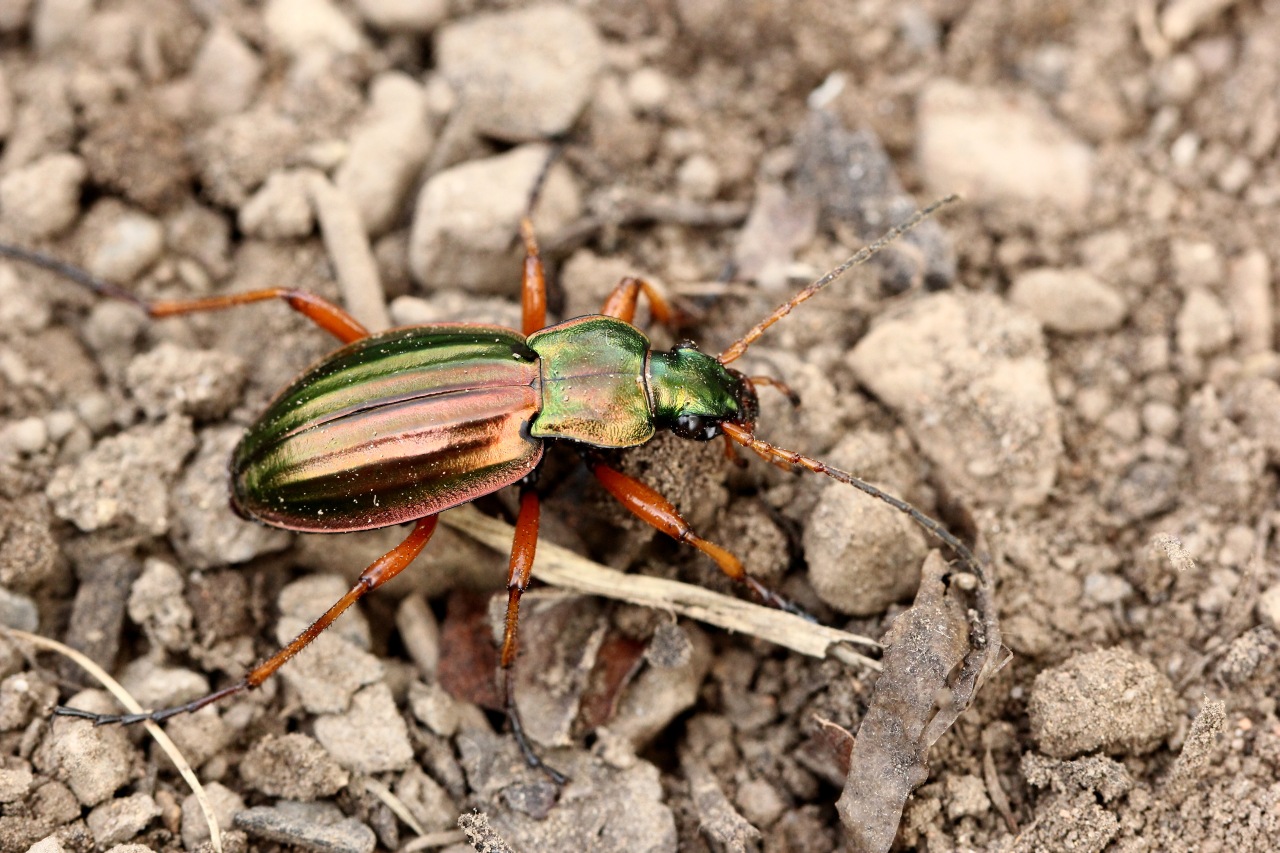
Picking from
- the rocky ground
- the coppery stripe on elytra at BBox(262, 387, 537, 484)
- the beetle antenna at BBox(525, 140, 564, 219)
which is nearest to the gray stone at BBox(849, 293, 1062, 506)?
the rocky ground

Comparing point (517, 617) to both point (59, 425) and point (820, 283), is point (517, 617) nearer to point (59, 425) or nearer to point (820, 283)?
point (820, 283)

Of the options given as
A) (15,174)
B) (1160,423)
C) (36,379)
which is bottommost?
(1160,423)

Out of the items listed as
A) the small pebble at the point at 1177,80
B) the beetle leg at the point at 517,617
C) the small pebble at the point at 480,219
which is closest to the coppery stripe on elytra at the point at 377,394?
the beetle leg at the point at 517,617

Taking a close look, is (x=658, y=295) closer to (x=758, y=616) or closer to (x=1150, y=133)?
(x=758, y=616)

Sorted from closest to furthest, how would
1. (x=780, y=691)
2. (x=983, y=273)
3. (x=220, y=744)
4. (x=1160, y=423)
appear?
1. (x=220, y=744)
2. (x=780, y=691)
3. (x=1160, y=423)
4. (x=983, y=273)

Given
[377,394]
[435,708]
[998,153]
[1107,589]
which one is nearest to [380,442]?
[377,394]

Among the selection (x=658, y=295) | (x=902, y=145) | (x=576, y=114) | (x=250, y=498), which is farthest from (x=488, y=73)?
(x=250, y=498)

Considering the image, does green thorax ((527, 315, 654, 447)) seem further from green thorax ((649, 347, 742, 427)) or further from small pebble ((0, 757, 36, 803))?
small pebble ((0, 757, 36, 803))
